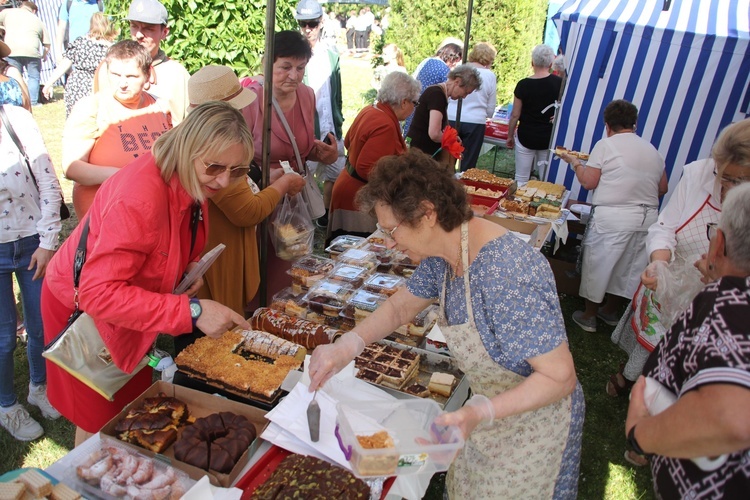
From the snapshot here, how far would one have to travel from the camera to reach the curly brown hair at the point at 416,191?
1.87m

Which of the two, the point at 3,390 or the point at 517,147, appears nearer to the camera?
the point at 3,390

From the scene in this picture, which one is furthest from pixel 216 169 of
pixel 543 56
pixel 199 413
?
pixel 543 56

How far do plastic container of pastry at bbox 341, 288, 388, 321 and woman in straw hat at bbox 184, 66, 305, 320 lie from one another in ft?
2.45

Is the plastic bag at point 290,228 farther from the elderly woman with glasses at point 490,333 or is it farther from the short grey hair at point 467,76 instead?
the short grey hair at point 467,76

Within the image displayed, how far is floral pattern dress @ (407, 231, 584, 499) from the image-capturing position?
1.83m

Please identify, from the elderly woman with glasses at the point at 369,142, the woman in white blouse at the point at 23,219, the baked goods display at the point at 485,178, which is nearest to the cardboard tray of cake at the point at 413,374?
the woman in white blouse at the point at 23,219

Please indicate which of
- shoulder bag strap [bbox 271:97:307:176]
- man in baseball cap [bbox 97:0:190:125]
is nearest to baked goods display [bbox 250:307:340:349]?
shoulder bag strap [bbox 271:97:307:176]

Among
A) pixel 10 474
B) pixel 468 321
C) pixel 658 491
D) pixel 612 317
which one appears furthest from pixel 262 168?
pixel 612 317

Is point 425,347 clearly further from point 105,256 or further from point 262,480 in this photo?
point 105,256

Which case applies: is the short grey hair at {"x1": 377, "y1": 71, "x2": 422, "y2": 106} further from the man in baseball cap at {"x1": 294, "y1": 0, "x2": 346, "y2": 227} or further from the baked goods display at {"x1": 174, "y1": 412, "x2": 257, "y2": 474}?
the baked goods display at {"x1": 174, "y1": 412, "x2": 257, "y2": 474}

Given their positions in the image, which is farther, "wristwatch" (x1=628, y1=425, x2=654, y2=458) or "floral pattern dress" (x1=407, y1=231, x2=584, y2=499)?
"floral pattern dress" (x1=407, y1=231, x2=584, y2=499)

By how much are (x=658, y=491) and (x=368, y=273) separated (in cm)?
225

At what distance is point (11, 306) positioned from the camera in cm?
314

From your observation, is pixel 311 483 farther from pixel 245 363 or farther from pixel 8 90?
pixel 8 90
